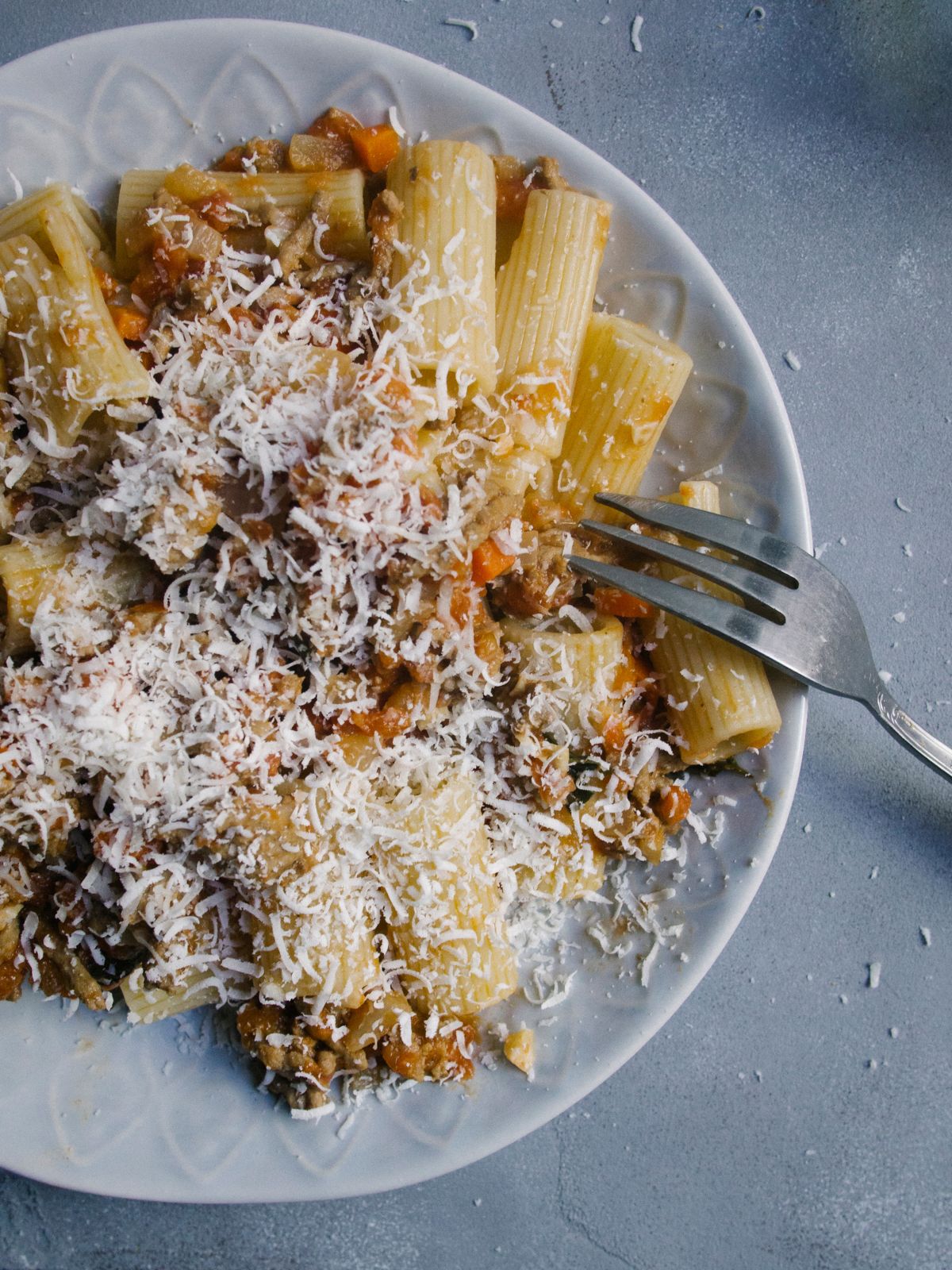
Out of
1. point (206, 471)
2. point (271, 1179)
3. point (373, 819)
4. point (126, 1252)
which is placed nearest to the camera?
point (206, 471)

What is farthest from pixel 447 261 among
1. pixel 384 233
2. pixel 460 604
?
pixel 460 604

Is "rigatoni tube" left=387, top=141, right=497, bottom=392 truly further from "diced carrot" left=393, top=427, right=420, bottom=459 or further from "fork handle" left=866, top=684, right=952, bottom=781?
"fork handle" left=866, top=684, right=952, bottom=781

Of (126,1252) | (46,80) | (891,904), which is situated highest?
(46,80)

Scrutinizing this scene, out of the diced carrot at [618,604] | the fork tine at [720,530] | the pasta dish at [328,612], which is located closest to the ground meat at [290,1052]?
the pasta dish at [328,612]

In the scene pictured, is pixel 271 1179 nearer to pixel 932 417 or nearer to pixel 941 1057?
pixel 941 1057

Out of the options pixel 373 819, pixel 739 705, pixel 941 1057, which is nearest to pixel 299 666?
pixel 373 819

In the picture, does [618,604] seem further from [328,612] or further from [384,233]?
[384,233]

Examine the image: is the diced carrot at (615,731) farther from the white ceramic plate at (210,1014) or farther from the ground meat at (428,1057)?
the ground meat at (428,1057)
